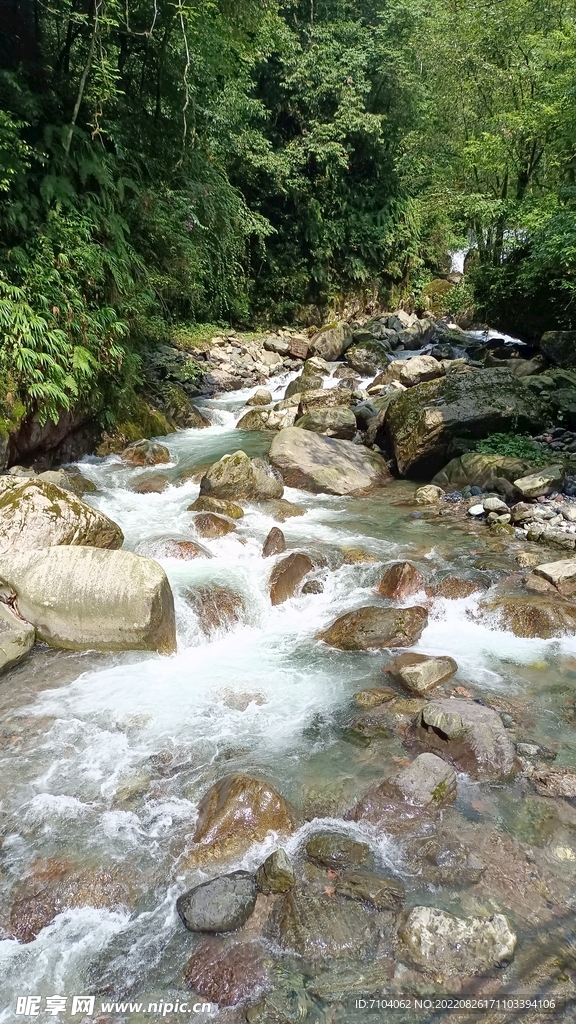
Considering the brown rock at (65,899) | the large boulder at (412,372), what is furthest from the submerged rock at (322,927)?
the large boulder at (412,372)

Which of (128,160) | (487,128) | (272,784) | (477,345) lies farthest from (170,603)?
(487,128)

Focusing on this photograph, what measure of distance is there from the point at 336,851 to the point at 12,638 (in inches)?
143

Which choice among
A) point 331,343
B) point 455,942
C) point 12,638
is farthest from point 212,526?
point 331,343

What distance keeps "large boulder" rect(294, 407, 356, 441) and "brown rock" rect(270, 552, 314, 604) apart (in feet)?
17.5

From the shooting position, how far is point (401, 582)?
7062 millimetres

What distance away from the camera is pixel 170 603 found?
6246 millimetres

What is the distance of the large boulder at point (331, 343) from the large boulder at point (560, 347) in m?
7.07

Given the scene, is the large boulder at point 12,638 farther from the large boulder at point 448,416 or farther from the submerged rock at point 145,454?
the large boulder at point 448,416

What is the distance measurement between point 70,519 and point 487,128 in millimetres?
17534

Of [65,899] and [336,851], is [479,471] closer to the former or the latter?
[336,851]

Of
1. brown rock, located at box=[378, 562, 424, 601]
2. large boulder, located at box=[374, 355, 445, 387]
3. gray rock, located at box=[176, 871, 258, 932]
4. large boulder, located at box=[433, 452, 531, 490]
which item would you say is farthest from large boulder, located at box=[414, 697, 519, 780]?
large boulder, located at box=[374, 355, 445, 387]

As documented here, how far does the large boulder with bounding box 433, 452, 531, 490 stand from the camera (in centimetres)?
977

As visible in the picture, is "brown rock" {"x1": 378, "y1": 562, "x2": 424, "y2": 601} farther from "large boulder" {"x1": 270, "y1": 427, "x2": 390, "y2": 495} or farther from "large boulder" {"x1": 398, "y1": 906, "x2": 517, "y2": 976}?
"large boulder" {"x1": 398, "y1": 906, "x2": 517, "y2": 976}

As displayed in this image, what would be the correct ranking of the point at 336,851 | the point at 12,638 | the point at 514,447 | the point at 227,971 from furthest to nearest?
the point at 514,447, the point at 12,638, the point at 336,851, the point at 227,971
